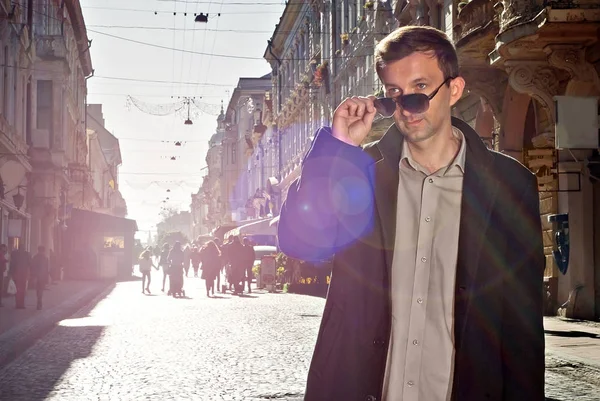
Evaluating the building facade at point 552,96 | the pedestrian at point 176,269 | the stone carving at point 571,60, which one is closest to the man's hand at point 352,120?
the building facade at point 552,96

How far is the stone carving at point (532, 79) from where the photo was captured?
18.5 m

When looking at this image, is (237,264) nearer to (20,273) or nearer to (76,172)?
(20,273)

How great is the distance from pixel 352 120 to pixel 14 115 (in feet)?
118

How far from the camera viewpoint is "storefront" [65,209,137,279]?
5269 centimetres

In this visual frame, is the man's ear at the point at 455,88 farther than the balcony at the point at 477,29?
No

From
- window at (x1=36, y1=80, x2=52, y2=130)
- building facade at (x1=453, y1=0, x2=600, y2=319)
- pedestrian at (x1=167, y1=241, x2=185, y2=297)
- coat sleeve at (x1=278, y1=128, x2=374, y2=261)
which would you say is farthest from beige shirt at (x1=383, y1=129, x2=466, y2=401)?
window at (x1=36, y1=80, x2=52, y2=130)

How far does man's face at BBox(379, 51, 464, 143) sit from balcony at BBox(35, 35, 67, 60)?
142 ft

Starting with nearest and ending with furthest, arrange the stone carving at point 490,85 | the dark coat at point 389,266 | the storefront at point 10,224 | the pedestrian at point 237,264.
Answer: the dark coat at point 389,266 → the stone carving at point 490,85 → the storefront at point 10,224 → the pedestrian at point 237,264

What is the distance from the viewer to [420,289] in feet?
9.36

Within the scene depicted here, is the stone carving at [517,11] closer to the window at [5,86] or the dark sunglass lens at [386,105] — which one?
the dark sunglass lens at [386,105]

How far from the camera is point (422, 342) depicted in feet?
9.29

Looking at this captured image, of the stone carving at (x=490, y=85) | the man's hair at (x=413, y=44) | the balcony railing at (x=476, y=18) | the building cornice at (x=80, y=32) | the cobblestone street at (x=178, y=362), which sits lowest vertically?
the cobblestone street at (x=178, y=362)

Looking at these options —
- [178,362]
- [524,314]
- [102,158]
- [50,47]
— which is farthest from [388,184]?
[102,158]

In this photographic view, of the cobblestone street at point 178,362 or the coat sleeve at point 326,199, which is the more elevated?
the coat sleeve at point 326,199
